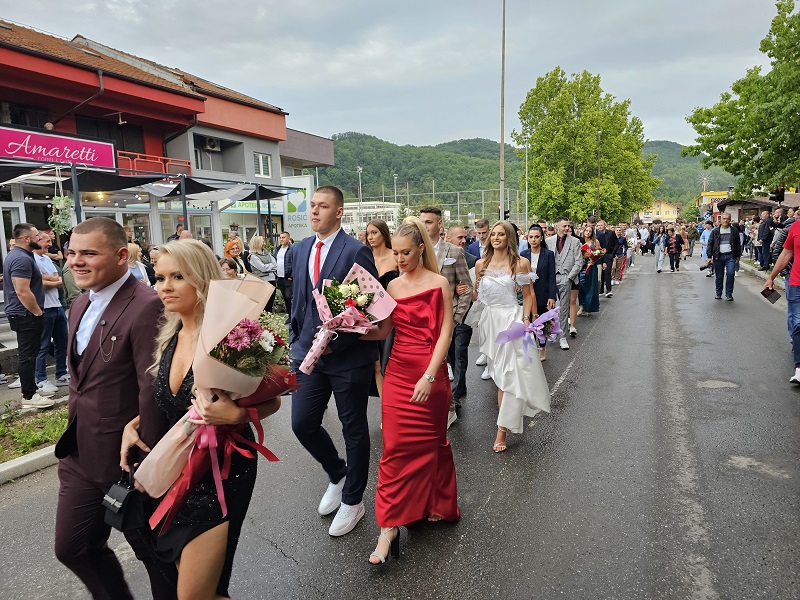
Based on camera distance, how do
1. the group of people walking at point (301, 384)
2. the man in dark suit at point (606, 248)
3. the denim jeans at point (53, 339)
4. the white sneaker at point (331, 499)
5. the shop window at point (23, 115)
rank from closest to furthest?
the group of people walking at point (301, 384) → the white sneaker at point (331, 499) → the denim jeans at point (53, 339) → the man in dark suit at point (606, 248) → the shop window at point (23, 115)

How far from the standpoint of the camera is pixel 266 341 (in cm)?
203

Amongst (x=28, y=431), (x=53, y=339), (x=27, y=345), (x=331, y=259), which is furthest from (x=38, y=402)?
(x=331, y=259)

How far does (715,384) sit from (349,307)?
5.36 m

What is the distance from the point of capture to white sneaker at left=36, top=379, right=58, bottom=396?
21.4ft

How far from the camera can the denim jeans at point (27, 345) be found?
627 centimetres

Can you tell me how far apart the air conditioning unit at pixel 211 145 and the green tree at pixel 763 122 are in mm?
22817

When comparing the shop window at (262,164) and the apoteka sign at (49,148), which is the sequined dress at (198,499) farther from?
the shop window at (262,164)

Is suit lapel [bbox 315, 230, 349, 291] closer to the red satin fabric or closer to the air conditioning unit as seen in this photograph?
the red satin fabric

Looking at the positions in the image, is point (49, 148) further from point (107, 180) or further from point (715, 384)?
point (715, 384)

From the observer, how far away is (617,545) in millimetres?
3211

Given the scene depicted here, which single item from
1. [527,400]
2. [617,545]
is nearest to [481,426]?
[527,400]

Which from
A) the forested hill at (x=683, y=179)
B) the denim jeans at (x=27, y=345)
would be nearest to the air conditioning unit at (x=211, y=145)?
the denim jeans at (x=27, y=345)

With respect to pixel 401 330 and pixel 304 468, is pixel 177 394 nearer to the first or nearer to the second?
pixel 401 330

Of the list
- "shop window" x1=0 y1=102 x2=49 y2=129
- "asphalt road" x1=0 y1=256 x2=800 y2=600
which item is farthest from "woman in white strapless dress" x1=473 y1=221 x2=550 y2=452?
"shop window" x1=0 y1=102 x2=49 y2=129
